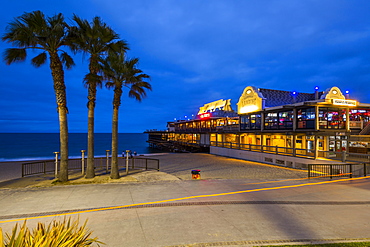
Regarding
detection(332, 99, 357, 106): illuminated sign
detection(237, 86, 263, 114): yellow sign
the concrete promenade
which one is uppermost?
detection(237, 86, 263, 114): yellow sign

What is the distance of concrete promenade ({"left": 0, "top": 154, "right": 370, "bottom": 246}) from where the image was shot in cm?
544

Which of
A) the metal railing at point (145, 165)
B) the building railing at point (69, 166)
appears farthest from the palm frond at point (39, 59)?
the metal railing at point (145, 165)

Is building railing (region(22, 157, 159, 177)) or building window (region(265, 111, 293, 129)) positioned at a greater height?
building window (region(265, 111, 293, 129))

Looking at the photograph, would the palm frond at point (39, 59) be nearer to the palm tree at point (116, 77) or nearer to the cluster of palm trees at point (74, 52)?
the cluster of palm trees at point (74, 52)

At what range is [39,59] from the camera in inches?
482

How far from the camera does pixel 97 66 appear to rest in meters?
12.6

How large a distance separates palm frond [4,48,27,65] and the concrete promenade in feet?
22.9

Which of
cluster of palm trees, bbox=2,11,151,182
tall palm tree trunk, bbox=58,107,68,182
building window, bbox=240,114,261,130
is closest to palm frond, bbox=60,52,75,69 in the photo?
cluster of palm trees, bbox=2,11,151,182

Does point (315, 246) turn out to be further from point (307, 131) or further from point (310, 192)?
point (307, 131)

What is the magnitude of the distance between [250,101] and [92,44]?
77.1ft

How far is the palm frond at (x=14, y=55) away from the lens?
→ 1102 cm

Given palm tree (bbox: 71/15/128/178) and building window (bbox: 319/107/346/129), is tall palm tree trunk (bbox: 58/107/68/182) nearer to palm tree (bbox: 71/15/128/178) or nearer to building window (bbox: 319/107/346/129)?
palm tree (bbox: 71/15/128/178)

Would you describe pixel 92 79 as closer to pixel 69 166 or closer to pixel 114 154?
pixel 114 154

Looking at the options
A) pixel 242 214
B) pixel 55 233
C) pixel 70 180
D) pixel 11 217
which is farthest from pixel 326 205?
pixel 70 180
